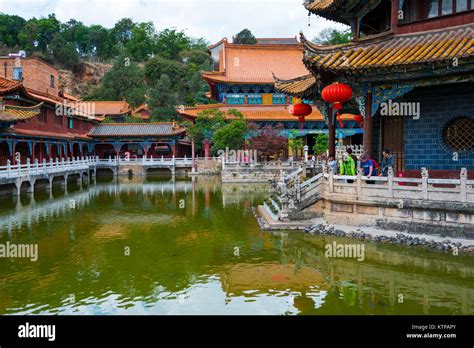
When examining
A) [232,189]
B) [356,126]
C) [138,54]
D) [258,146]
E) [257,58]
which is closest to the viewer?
[232,189]

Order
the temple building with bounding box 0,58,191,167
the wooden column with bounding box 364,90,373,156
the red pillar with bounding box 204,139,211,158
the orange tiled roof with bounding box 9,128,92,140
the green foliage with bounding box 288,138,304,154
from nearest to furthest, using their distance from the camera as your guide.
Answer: the wooden column with bounding box 364,90,373,156, the temple building with bounding box 0,58,191,167, the orange tiled roof with bounding box 9,128,92,140, the green foliage with bounding box 288,138,304,154, the red pillar with bounding box 204,139,211,158

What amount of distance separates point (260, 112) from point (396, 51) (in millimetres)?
27766

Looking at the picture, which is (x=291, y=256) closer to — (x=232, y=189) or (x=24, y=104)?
(x=232, y=189)

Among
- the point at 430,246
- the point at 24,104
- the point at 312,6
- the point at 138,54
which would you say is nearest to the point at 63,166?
the point at 24,104

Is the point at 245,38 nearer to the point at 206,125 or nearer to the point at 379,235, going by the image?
the point at 206,125

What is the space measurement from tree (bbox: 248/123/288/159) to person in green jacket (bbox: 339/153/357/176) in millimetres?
21606

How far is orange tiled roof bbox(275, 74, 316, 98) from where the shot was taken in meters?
15.3

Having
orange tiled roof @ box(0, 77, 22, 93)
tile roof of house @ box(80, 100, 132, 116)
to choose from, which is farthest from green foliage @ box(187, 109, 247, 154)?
tile roof of house @ box(80, 100, 132, 116)

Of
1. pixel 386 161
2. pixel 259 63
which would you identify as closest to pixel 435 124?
pixel 386 161

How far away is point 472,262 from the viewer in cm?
950

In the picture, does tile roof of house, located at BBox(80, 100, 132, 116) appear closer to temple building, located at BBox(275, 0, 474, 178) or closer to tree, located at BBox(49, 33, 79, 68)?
tree, located at BBox(49, 33, 79, 68)

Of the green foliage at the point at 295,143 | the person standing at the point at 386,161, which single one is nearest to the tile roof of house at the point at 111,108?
the green foliage at the point at 295,143
